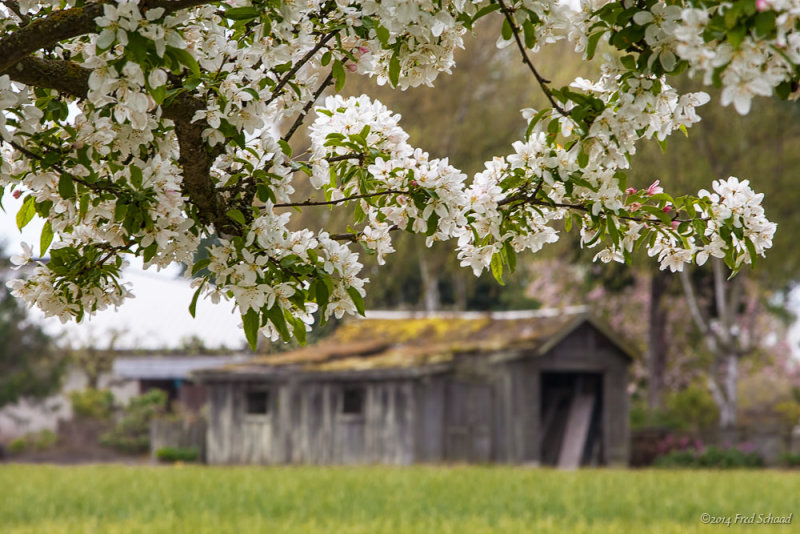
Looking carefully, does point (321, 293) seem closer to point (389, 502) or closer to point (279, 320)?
point (279, 320)

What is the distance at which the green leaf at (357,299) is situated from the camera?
4051 millimetres

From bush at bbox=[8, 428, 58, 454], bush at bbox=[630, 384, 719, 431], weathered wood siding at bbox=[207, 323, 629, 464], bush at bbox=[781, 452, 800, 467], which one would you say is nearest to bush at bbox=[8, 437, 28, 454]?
bush at bbox=[8, 428, 58, 454]

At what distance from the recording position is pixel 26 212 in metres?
4.42

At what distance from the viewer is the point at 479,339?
945 inches

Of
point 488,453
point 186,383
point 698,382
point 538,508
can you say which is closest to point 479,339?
point 488,453

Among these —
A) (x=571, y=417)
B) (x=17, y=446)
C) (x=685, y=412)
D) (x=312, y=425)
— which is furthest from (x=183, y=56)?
(x=17, y=446)

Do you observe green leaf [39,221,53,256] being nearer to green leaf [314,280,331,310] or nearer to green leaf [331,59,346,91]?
green leaf [314,280,331,310]

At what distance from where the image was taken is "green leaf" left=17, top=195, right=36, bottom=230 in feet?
14.5

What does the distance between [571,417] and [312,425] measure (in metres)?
6.38

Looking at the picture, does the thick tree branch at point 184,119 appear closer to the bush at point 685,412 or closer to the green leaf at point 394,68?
the green leaf at point 394,68

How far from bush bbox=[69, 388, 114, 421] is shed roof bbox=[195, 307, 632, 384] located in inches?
565

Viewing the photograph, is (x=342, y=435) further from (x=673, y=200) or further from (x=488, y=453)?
(x=673, y=200)

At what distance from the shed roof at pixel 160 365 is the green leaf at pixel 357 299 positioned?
34.3 m

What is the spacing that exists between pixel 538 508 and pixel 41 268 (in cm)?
943
